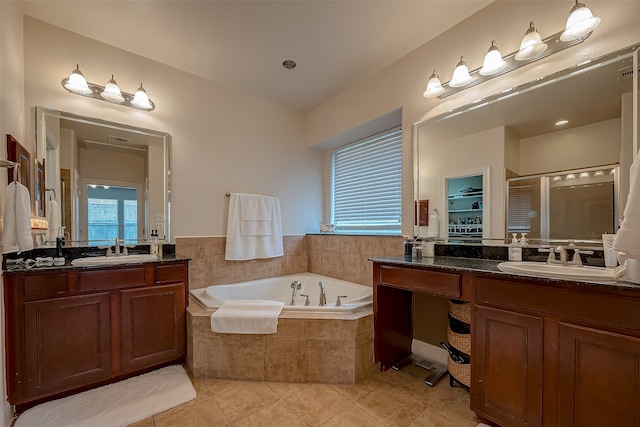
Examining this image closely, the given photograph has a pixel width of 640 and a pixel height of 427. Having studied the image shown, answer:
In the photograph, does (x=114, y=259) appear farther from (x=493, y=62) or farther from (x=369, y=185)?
(x=493, y=62)

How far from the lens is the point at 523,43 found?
152 cm

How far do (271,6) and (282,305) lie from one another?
2051 mm

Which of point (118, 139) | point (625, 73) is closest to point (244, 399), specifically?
point (118, 139)

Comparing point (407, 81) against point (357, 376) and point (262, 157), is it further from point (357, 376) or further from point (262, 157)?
point (357, 376)

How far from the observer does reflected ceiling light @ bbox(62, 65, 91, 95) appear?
6.37 feet

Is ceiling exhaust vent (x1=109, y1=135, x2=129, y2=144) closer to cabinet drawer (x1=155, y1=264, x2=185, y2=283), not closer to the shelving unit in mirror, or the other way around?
cabinet drawer (x1=155, y1=264, x2=185, y2=283)

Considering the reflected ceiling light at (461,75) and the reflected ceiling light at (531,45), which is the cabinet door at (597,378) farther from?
the reflected ceiling light at (461,75)

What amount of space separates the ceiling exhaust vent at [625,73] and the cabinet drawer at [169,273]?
9.64 feet

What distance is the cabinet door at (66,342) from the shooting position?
1.57 meters

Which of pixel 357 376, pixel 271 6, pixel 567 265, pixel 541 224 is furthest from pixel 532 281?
pixel 271 6

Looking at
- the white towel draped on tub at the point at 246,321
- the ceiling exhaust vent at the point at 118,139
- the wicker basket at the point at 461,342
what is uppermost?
the ceiling exhaust vent at the point at 118,139

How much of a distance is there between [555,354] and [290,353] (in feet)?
4.75

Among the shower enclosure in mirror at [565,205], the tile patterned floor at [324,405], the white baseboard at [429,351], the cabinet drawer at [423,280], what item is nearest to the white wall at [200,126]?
the tile patterned floor at [324,405]

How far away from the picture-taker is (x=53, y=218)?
1.98m
